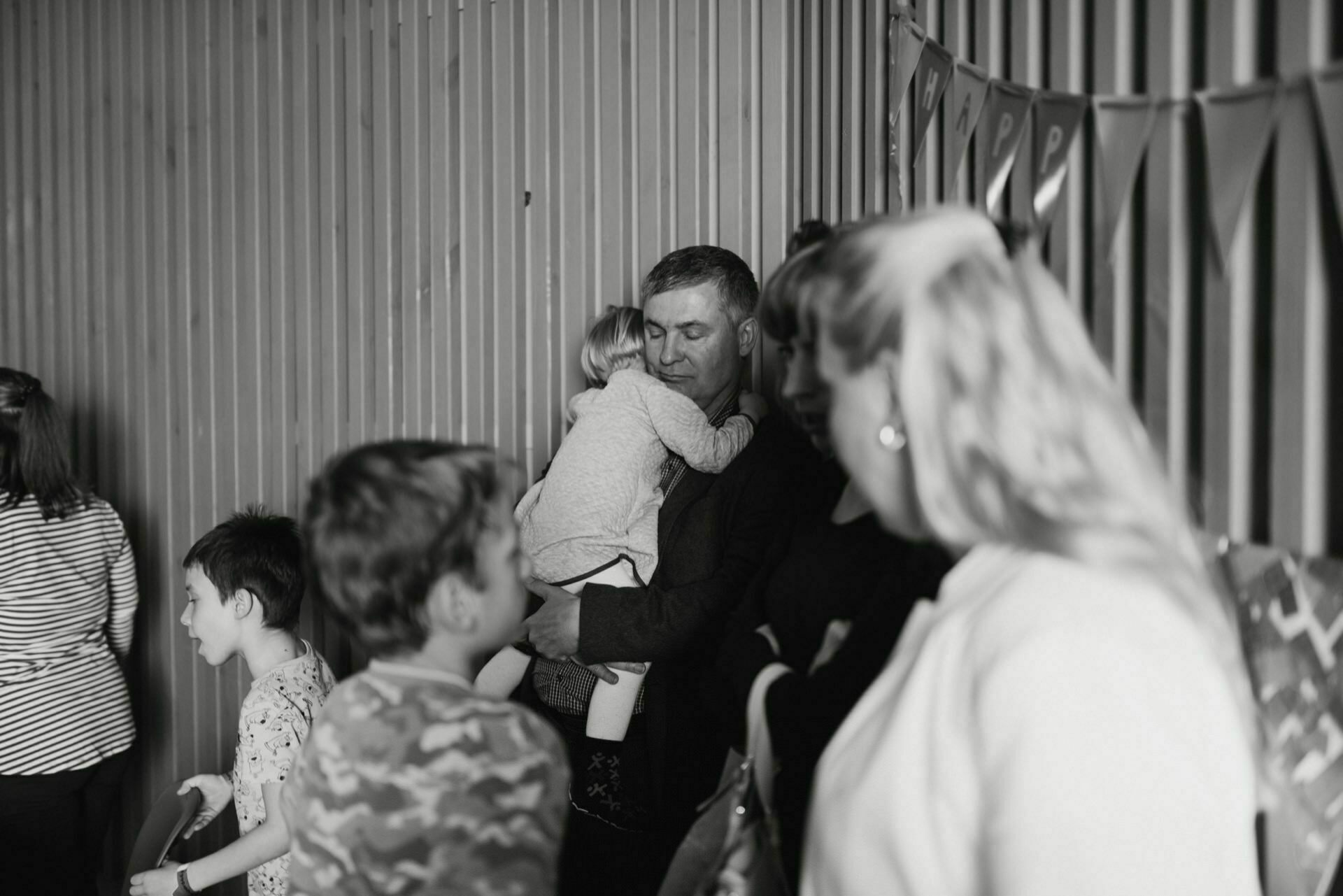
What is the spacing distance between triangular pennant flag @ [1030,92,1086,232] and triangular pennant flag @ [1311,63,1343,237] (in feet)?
1.33

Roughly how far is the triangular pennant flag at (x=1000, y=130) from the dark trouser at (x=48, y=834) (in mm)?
3184

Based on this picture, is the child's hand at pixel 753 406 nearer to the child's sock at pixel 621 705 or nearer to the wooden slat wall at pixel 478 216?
the wooden slat wall at pixel 478 216

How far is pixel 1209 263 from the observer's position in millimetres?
1455

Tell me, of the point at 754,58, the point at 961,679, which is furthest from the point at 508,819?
the point at 754,58

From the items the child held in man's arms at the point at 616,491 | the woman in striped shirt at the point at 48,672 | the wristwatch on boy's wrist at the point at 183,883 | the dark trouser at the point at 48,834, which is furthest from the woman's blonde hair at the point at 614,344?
the dark trouser at the point at 48,834

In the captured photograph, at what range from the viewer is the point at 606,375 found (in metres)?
2.89

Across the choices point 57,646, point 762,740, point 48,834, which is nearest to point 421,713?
point 762,740

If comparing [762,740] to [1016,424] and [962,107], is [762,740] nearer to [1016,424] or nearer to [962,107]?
[1016,424]

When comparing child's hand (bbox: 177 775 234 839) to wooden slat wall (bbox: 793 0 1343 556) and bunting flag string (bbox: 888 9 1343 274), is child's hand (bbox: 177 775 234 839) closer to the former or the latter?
bunting flag string (bbox: 888 9 1343 274)

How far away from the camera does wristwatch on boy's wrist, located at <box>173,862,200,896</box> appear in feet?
7.96

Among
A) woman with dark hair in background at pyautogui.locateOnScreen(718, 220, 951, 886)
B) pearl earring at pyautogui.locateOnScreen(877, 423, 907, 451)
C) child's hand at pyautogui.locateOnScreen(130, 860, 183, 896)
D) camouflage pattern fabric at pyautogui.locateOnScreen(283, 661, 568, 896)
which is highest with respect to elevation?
pearl earring at pyautogui.locateOnScreen(877, 423, 907, 451)

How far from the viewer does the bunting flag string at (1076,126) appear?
134 cm

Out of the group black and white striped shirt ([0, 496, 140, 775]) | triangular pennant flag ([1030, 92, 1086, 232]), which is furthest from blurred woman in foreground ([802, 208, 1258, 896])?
black and white striped shirt ([0, 496, 140, 775])

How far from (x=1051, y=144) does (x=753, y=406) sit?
3.42 feet
